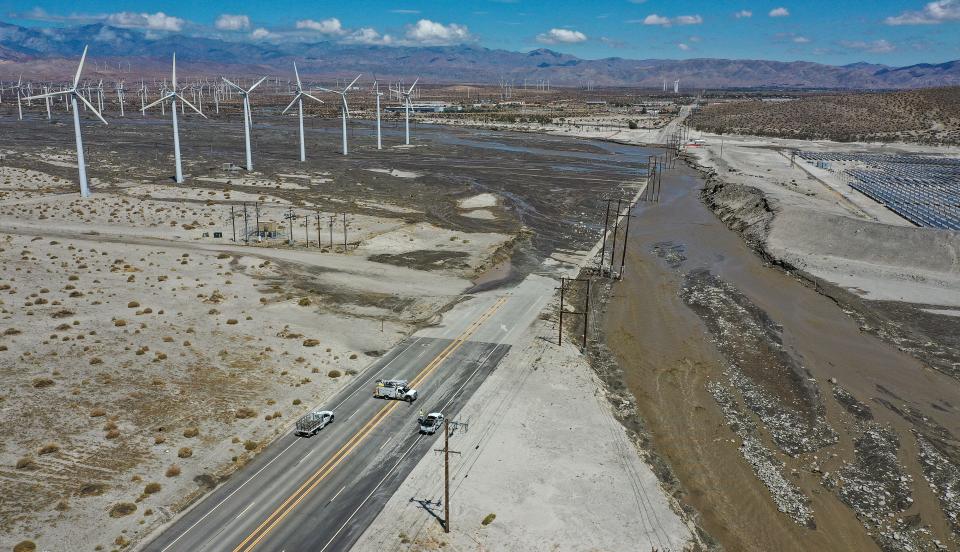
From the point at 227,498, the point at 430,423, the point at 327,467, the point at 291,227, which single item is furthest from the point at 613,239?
the point at 227,498

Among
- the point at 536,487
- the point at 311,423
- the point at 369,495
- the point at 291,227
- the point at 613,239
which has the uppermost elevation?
the point at 291,227

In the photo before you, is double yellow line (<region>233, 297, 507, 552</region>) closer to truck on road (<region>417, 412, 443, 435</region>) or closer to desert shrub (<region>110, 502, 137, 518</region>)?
truck on road (<region>417, 412, 443, 435</region>)

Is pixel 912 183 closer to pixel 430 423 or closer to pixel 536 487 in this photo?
pixel 536 487

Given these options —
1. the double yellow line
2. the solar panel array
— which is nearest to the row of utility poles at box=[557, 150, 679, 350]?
the double yellow line

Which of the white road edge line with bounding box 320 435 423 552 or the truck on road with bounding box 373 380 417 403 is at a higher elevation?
the truck on road with bounding box 373 380 417 403

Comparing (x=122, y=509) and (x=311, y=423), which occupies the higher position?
(x=311, y=423)

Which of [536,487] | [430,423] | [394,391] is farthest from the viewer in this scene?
[394,391]
